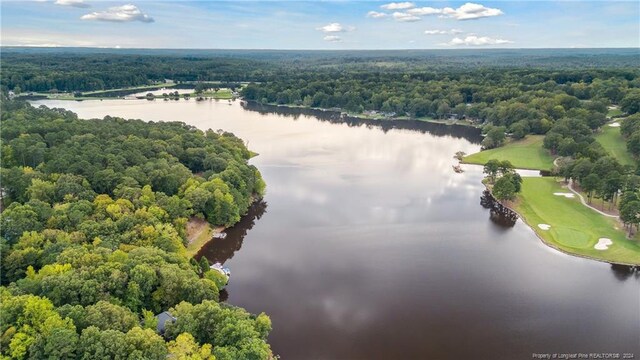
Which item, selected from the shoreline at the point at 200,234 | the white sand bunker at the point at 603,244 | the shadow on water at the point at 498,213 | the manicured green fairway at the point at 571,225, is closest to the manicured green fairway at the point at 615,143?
the manicured green fairway at the point at 571,225

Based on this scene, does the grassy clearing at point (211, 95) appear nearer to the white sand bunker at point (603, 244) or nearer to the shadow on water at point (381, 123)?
the shadow on water at point (381, 123)

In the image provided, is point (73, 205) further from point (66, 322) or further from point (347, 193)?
point (347, 193)

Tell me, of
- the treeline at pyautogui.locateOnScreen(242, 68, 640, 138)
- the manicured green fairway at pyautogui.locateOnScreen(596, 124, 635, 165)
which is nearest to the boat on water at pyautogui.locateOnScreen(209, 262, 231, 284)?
the manicured green fairway at pyautogui.locateOnScreen(596, 124, 635, 165)

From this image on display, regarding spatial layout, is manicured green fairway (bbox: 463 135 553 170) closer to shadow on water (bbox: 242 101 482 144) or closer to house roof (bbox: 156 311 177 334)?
shadow on water (bbox: 242 101 482 144)

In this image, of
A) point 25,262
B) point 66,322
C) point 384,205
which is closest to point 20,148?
point 25,262

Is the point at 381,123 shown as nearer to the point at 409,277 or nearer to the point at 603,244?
the point at 603,244

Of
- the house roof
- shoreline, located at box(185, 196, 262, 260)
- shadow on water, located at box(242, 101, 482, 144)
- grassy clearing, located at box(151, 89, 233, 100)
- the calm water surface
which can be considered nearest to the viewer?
the house roof
